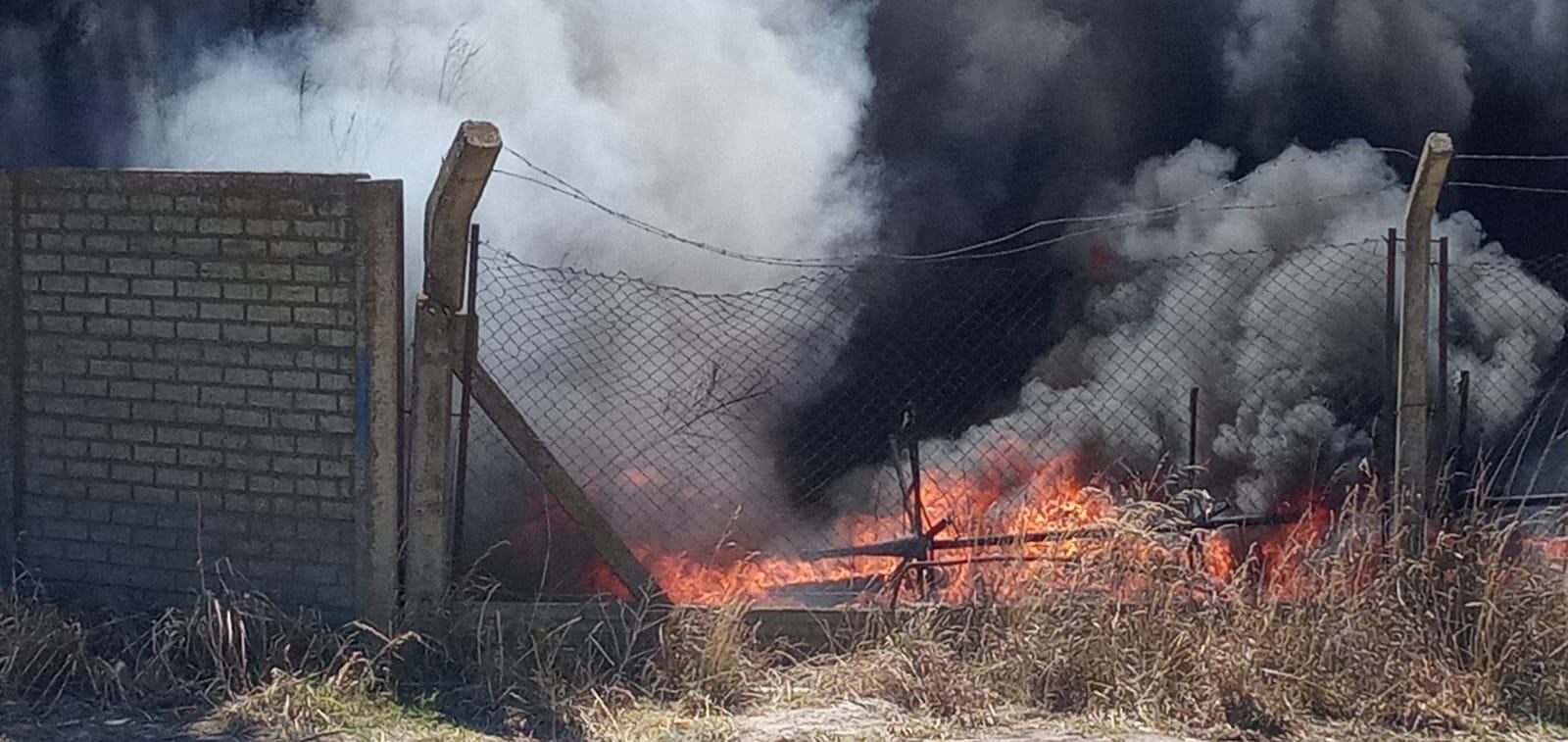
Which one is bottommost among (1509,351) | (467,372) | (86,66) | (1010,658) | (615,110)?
(1010,658)

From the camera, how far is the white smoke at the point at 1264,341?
9047mm

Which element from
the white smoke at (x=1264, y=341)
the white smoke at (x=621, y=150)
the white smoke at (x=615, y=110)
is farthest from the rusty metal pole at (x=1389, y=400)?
the white smoke at (x=615, y=110)

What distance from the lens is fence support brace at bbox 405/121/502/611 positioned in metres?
5.66

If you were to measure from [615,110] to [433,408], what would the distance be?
4.56 metres

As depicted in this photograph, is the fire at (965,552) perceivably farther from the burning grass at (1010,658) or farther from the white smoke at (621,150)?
the white smoke at (621,150)

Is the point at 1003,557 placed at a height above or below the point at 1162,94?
below

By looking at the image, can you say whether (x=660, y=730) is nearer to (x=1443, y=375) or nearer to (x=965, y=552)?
(x=965, y=552)

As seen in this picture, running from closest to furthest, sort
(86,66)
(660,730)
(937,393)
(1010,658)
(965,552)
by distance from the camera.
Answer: (660,730), (1010,658), (965,552), (937,393), (86,66)

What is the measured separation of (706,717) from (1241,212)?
21.1 ft

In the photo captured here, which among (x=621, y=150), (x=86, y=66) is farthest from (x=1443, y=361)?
(x=86, y=66)

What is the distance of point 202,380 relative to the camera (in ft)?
19.6

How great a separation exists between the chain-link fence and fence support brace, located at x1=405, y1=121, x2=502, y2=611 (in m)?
0.49

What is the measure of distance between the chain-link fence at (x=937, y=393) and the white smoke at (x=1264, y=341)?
0.02 meters

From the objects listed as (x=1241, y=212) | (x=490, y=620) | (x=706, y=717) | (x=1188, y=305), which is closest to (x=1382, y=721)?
(x=706, y=717)
